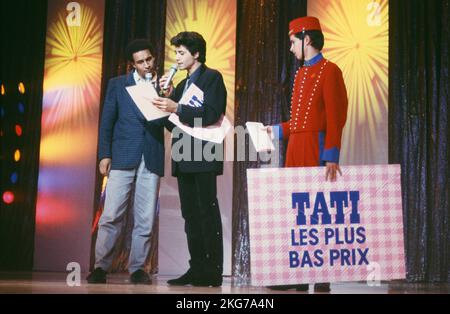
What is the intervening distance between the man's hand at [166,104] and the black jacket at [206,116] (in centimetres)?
5

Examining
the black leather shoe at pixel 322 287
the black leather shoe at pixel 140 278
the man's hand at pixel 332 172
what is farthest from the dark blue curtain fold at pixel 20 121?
the man's hand at pixel 332 172

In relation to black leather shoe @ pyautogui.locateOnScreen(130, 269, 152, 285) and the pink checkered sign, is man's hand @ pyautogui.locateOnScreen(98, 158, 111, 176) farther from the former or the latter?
the pink checkered sign

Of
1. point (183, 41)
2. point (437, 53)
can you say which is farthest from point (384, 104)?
point (183, 41)

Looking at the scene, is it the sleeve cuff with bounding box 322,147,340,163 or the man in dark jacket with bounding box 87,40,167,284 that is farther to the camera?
the man in dark jacket with bounding box 87,40,167,284

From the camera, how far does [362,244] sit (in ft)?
9.62

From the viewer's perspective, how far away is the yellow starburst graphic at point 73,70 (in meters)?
5.21

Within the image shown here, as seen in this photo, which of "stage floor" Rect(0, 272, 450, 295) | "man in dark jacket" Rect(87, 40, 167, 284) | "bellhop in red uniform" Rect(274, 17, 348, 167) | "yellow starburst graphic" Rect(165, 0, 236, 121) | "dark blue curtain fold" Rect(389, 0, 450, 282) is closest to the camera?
"stage floor" Rect(0, 272, 450, 295)

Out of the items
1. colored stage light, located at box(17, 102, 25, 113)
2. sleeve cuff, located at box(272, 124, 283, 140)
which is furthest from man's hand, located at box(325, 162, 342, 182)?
colored stage light, located at box(17, 102, 25, 113)

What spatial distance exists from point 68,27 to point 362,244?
11.0 ft

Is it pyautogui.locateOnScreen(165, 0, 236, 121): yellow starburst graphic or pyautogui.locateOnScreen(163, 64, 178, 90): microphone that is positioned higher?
pyautogui.locateOnScreen(165, 0, 236, 121): yellow starburst graphic

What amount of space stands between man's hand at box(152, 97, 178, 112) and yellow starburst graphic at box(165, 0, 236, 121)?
1467 millimetres

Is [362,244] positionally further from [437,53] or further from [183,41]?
[437,53]

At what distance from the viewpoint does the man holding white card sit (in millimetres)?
3379

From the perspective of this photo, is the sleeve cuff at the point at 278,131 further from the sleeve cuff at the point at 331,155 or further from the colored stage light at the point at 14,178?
the colored stage light at the point at 14,178
